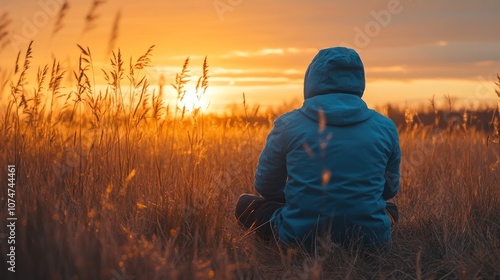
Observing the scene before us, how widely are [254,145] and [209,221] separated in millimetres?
3327

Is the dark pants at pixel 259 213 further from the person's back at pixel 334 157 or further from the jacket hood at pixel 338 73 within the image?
the jacket hood at pixel 338 73

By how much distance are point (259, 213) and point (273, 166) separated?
1.60 feet

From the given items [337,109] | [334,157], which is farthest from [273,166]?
[337,109]

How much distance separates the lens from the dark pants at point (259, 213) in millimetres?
4154

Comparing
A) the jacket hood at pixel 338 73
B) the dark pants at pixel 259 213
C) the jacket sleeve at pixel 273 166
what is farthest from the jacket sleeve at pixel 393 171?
the jacket sleeve at pixel 273 166

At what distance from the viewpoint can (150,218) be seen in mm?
3980

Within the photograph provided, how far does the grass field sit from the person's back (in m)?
0.19

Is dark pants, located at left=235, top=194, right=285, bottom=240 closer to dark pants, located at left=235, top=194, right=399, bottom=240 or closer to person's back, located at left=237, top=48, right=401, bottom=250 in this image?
dark pants, located at left=235, top=194, right=399, bottom=240

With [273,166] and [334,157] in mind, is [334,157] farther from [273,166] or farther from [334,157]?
[273,166]

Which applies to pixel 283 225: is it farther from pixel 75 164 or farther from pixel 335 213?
pixel 75 164

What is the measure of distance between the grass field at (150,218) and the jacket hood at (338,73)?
0.88 metres

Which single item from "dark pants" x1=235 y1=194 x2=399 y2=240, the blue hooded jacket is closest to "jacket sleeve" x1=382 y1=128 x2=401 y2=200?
the blue hooded jacket

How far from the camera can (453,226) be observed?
166 inches

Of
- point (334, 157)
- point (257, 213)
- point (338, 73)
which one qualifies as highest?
point (338, 73)
